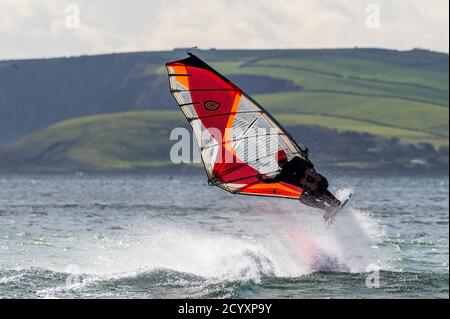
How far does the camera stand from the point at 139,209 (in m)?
60.6

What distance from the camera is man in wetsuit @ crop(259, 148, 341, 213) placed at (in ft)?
82.4

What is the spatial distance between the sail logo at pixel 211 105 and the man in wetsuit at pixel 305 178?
6.35ft

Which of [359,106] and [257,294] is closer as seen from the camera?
[257,294]

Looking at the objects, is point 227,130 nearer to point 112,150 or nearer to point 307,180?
point 307,180

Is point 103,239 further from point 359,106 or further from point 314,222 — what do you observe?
point 359,106

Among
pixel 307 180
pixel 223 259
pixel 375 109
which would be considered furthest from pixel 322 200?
pixel 375 109

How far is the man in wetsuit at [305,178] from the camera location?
A: 82.4 ft

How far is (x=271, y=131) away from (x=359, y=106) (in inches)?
6303

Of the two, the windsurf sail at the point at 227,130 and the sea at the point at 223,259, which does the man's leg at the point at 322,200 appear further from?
the windsurf sail at the point at 227,130

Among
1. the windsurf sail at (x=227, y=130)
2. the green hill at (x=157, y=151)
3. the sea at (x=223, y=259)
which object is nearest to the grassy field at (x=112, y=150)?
the green hill at (x=157, y=151)

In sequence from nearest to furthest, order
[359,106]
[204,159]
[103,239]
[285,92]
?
[204,159], [103,239], [359,106], [285,92]
